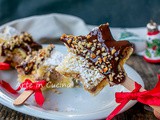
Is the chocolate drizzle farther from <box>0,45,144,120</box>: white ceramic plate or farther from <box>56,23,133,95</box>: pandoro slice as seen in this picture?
<box>0,45,144,120</box>: white ceramic plate

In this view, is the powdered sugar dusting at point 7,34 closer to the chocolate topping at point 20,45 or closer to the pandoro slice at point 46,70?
the chocolate topping at point 20,45

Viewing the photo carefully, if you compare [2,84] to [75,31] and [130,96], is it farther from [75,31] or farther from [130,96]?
[75,31]

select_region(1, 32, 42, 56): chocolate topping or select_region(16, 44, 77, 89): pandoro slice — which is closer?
select_region(16, 44, 77, 89): pandoro slice

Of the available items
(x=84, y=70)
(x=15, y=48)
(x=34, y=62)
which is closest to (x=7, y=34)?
(x=15, y=48)

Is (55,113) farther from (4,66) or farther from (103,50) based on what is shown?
(4,66)

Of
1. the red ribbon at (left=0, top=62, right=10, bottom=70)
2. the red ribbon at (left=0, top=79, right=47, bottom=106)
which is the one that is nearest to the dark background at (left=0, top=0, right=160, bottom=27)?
the red ribbon at (left=0, top=62, right=10, bottom=70)

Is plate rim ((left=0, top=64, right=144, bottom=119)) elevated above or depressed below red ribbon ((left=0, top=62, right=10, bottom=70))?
above

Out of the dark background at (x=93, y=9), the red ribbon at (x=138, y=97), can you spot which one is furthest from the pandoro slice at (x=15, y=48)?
the dark background at (x=93, y=9)
